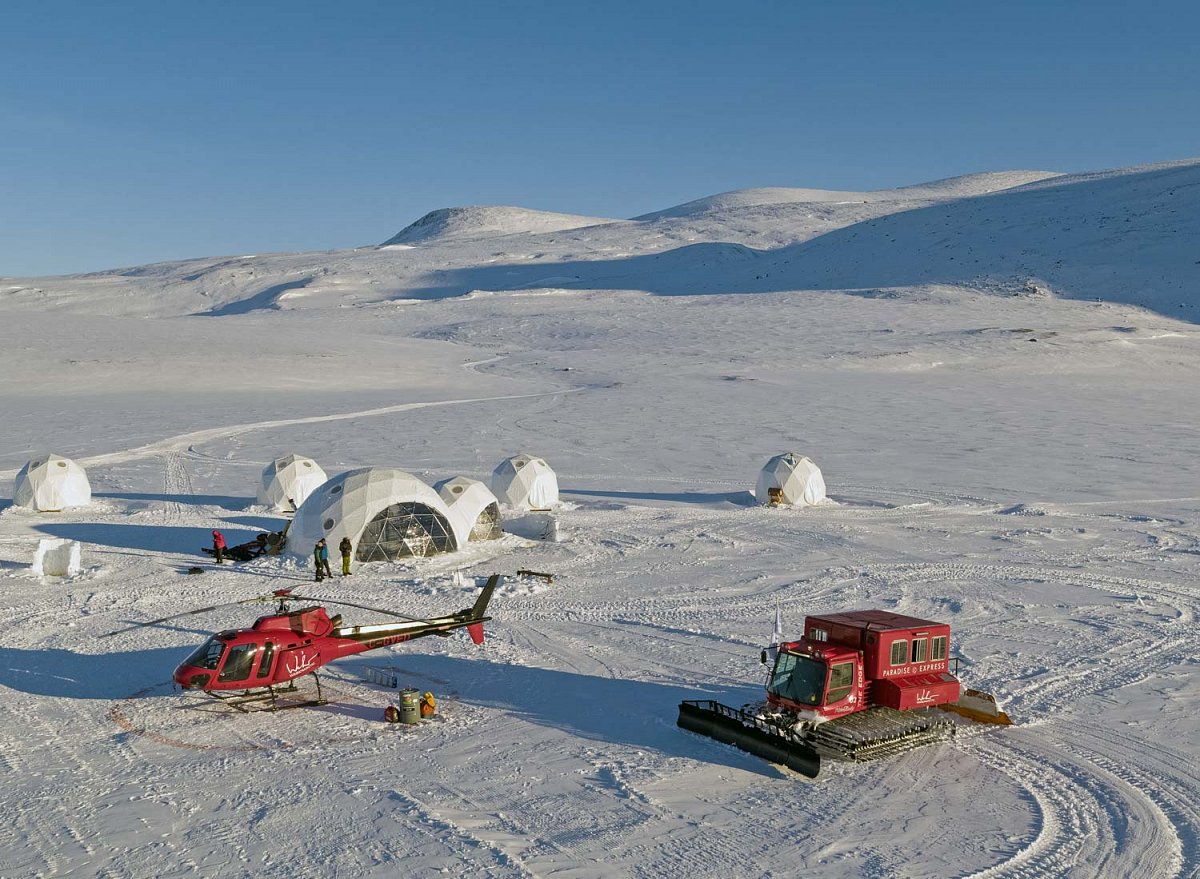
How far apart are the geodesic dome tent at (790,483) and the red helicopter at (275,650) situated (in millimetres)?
17296

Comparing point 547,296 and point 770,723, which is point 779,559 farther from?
point 547,296

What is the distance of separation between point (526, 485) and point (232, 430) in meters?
23.5

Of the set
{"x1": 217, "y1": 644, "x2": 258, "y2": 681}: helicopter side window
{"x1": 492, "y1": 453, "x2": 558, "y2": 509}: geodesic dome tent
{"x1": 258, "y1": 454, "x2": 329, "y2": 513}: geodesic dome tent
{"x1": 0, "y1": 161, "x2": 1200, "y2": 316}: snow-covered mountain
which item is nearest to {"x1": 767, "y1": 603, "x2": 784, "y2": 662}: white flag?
{"x1": 217, "y1": 644, "x2": 258, "y2": 681}: helicopter side window

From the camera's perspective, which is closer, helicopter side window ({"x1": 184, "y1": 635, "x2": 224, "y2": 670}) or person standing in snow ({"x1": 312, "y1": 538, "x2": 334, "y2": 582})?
helicopter side window ({"x1": 184, "y1": 635, "x2": 224, "y2": 670})

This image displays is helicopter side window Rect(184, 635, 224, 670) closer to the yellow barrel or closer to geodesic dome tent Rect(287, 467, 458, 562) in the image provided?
the yellow barrel

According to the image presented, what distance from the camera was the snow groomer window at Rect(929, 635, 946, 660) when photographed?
569 inches

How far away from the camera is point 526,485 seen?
105 ft

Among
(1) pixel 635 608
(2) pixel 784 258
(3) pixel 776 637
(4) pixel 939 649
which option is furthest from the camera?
(2) pixel 784 258

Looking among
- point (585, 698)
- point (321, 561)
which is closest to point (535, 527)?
point (321, 561)

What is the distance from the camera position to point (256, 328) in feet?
329

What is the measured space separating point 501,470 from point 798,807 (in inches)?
859

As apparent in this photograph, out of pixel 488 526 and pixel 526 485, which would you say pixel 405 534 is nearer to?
pixel 488 526

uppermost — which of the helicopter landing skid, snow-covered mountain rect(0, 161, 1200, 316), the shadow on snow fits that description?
snow-covered mountain rect(0, 161, 1200, 316)

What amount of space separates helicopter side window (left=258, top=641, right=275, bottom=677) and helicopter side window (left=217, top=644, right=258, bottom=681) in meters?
0.13
